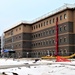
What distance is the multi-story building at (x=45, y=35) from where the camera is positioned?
218 feet

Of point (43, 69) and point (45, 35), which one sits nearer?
point (43, 69)

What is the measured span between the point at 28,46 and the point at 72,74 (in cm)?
7897

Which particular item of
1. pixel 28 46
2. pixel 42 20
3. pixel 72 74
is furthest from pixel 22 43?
pixel 72 74

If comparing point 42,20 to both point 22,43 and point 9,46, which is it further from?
point 9,46

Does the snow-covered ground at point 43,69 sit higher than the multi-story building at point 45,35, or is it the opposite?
the multi-story building at point 45,35

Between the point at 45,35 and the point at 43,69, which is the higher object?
the point at 45,35

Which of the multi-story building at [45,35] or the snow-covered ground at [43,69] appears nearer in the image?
the snow-covered ground at [43,69]

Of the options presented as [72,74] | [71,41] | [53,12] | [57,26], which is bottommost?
[72,74]

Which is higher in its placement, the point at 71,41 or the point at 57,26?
the point at 57,26

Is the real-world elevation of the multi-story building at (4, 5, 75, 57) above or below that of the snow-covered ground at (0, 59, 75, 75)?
above

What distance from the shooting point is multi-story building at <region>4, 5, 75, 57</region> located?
66562 mm

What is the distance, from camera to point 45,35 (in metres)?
82.4

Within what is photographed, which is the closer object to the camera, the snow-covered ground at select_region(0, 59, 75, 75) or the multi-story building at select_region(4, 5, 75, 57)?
the snow-covered ground at select_region(0, 59, 75, 75)

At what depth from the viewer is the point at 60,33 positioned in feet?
233
